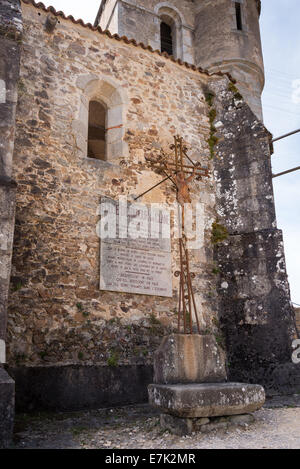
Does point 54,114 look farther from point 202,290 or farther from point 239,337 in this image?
point 239,337

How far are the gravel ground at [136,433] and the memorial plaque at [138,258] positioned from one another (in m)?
1.97

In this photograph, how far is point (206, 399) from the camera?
12.3ft

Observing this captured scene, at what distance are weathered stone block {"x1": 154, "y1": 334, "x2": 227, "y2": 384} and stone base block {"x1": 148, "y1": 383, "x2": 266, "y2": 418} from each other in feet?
0.61

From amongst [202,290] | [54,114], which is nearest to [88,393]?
[202,290]

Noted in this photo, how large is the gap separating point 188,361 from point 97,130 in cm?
681

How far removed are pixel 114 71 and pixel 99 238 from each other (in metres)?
3.28

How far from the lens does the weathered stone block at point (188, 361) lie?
4.18m

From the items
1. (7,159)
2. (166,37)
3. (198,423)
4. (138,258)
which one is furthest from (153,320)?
(166,37)

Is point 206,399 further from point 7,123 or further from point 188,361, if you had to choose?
point 7,123

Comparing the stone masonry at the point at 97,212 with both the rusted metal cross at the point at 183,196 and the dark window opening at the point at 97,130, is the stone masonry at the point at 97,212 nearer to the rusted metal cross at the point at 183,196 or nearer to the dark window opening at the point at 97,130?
the rusted metal cross at the point at 183,196

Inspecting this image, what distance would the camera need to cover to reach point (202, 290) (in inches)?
286

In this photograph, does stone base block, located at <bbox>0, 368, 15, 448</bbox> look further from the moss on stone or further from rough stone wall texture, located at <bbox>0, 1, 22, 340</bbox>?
the moss on stone

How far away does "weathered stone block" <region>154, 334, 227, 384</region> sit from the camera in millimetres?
4180
